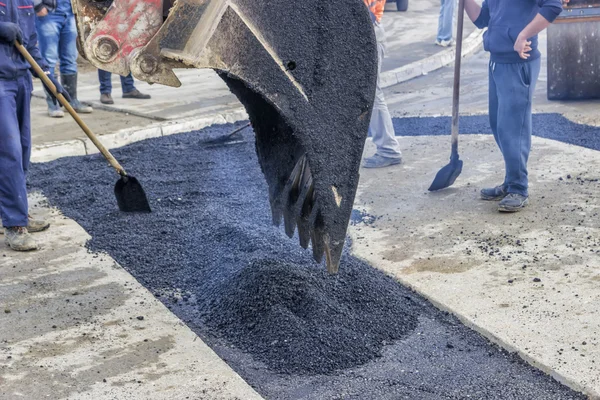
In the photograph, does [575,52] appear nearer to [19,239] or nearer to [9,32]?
[9,32]

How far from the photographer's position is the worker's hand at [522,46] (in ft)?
17.3

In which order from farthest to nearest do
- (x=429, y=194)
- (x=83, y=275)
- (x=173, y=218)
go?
(x=429, y=194), (x=173, y=218), (x=83, y=275)

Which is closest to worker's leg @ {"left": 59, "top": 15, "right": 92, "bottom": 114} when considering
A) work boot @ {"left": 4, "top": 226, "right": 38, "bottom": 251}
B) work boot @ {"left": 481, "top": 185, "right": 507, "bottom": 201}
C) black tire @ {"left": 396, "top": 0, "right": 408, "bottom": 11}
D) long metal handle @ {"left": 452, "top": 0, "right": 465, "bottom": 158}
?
work boot @ {"left": 4, "top": 226, "right": 38, "bottom": 251}

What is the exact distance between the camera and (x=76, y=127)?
8.17 m

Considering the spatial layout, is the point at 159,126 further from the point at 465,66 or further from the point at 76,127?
the point at 465,66

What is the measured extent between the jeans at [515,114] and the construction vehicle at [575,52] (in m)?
3.38

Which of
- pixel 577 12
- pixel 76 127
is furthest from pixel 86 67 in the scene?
pixel 577 12

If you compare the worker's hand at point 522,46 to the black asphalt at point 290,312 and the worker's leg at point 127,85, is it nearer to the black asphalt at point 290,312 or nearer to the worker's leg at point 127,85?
the black asphalt at point 290,312

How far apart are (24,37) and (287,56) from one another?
2.83 m

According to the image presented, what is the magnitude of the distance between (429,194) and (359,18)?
295cm

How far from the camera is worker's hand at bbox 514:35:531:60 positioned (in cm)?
526

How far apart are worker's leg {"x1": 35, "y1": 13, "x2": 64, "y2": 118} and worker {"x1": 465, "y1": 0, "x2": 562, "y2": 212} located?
4.96m

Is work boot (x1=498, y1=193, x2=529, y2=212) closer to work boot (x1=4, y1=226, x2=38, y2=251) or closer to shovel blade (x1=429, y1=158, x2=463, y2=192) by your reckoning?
shovel blade (x1=429, y1=158, x2=463, y2=192)

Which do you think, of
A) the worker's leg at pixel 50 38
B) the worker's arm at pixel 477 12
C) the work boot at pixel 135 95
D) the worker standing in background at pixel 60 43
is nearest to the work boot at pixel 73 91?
the worker standing in background at pixel 60 43
